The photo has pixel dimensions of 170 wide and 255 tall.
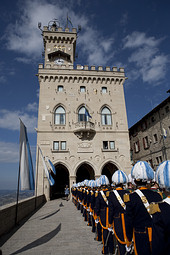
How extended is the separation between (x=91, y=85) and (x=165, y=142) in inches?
508

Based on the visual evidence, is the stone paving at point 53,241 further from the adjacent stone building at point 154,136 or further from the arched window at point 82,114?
the adjacent stone building at point 154,136

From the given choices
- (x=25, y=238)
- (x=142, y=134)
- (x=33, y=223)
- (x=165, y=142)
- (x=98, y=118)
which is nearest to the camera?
(x=25, y=238)

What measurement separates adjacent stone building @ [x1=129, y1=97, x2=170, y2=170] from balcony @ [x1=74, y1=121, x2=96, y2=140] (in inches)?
356

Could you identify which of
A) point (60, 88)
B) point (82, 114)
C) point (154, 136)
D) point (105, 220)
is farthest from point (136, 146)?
point (105, 220)

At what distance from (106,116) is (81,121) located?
13.2 ft

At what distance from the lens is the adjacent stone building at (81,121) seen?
71.9 ft

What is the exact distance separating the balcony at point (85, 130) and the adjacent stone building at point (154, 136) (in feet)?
29.7

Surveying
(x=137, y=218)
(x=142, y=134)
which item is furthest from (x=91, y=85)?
(x=137, y=218)

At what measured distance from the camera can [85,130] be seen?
72.9 ft

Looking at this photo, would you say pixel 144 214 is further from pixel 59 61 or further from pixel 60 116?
pixel 59 61

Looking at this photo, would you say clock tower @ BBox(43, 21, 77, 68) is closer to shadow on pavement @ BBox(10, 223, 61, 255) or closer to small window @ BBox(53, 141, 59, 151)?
small window @ BBox(53, 141, 59, 151)

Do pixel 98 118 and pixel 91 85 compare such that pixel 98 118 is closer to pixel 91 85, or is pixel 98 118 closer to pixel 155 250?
pixel 91 85

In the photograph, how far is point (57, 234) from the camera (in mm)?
7363

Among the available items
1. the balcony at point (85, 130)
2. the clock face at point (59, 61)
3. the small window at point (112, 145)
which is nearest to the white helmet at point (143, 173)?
the balcony at point (85, 130)
